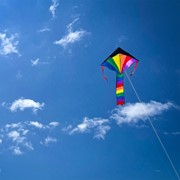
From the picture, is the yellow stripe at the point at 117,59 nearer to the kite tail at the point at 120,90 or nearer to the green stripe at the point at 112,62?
the green stripe at the point at 112,62

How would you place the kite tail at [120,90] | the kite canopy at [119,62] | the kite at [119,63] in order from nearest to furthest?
the kite tail at [120,90] → the kite at [119,63] → the kite canopy at [119,62]

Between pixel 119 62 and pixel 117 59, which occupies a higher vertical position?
pixel 117 59

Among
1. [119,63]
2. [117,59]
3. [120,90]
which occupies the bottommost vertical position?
[120,90]

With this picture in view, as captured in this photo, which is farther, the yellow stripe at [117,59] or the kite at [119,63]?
the yellow stripe at [117,59]

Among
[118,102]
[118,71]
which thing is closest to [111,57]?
[118,71]

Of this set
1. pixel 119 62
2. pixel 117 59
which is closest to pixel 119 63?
pixel 119 62

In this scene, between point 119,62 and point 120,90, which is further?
point 119,62

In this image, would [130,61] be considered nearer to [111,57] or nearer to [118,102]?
[111,57]

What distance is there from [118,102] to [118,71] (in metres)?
1.70

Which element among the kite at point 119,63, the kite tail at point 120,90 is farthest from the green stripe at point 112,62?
the kite tail at point 120,90

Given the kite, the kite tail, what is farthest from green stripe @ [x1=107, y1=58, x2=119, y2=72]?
the kite tail

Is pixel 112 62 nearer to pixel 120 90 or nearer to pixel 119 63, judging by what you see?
pixel 119 63

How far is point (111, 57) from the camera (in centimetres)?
1595

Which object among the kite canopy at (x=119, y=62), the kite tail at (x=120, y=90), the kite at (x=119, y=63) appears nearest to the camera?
the kite tail at (x=120, y=90)
